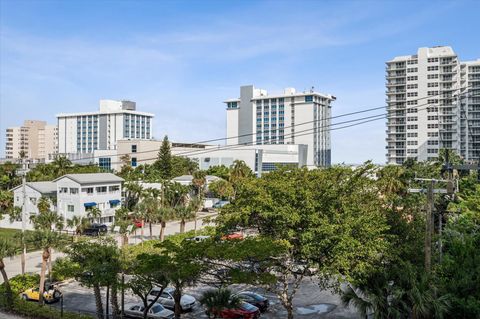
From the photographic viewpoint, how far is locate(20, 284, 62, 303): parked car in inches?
1189

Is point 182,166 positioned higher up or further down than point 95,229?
higher up

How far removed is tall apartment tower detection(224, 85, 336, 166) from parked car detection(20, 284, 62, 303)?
12430 centimetres

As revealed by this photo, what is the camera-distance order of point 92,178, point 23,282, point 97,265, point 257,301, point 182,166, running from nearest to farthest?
1. point 97,265
2. point 257,301
3. point 23,282
4. point 92,178
5. point 182,166

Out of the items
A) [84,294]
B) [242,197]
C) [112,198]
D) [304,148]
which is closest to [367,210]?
[242,197]

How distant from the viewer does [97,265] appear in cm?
2388

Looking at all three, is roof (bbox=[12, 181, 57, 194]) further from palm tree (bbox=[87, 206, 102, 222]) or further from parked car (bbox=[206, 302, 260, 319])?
parked car (bbox=[206, 302, 260, 319])

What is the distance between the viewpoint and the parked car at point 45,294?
30.2 metres

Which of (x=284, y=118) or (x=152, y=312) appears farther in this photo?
(x=284, y=118)

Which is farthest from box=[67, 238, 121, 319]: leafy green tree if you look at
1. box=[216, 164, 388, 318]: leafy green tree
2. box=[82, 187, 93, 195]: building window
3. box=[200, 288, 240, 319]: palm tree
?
box=[82, 187, 93, 195]: building window

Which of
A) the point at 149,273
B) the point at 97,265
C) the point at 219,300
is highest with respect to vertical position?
the point at 149,273

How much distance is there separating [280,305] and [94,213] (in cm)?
3436

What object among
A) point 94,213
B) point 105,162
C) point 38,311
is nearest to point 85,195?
point 94,213

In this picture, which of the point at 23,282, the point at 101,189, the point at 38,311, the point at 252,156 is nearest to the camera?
the point at 38,311

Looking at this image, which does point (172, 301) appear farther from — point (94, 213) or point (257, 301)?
point (94, 213)
